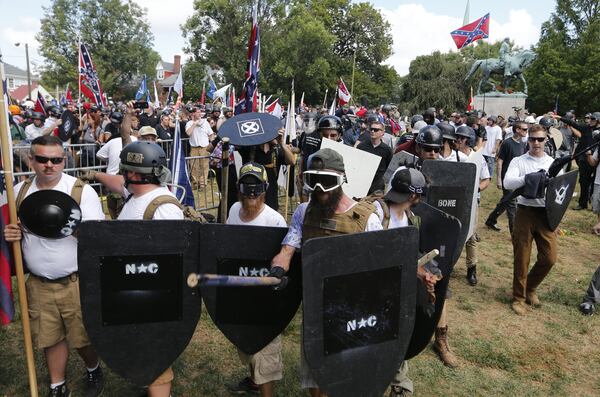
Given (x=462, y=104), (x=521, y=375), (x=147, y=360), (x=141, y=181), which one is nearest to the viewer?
(x=147, y=360)

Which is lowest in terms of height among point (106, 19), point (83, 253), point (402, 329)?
point (402, 329)

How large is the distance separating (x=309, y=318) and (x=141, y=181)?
1468 millimetres

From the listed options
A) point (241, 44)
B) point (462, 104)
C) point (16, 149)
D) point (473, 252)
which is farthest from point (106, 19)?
point (473, 252)

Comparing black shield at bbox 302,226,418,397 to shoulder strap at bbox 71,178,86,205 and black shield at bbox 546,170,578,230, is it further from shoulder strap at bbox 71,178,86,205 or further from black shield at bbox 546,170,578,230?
black shield at bbox 546,170,578,230

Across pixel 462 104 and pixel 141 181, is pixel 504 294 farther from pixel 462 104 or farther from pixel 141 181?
pixel 462 104

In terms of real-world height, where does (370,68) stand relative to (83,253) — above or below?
above

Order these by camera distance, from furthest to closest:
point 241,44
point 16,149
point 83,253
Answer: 1. point 241,44
2. point 16,149
3. point 83,253

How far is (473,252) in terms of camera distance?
20.1 feet

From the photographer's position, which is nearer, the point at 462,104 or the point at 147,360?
the point at 147,360

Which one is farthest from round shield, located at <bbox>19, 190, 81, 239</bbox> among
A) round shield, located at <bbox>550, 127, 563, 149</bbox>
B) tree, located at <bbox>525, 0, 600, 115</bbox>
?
tree, located at <bbox>525, 0, 600, 115</bbox>

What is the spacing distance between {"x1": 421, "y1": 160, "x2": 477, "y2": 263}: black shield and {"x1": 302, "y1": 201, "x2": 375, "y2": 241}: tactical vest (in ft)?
6.22

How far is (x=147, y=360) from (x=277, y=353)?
0.88 metres

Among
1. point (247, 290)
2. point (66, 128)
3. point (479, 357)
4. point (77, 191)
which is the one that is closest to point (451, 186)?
point (479, 357)

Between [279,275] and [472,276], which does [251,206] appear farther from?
[472,276]
